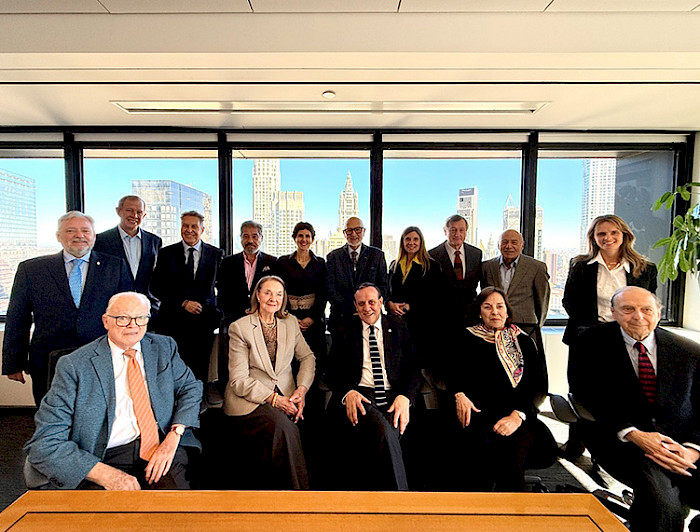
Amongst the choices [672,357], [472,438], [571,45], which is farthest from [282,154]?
[672,357]

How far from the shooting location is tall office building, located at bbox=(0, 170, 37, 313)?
14.5 feet

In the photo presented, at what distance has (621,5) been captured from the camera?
2336 millimetres

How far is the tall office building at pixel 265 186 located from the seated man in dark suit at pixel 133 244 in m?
1.21

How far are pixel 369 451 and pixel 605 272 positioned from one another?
6.87 feet

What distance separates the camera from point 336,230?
450 cm

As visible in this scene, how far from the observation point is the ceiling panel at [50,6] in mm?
2330

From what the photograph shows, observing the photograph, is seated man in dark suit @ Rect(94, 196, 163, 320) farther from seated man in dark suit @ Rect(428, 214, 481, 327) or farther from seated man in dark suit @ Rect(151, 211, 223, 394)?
seated man in dark suit @ Rect(428, 214, 481, 327)

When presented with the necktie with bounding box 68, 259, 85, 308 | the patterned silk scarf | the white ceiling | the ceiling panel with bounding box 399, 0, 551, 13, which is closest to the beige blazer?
the necktie with bounding box 68, 259, 85, 308

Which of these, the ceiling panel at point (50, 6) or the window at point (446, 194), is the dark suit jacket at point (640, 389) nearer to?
the window at point (446, 194)

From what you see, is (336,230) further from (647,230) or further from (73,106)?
(647,230)

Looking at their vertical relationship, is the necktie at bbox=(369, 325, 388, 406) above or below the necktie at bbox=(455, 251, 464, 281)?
below

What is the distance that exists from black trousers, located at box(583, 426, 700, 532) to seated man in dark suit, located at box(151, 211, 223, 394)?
3024 mm

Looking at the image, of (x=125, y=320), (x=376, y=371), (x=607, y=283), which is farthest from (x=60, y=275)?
(x=607, y=283)

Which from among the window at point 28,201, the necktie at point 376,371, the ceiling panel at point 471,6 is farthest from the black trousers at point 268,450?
the window at point 28,201
